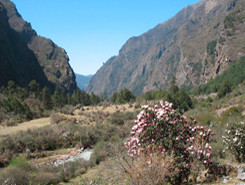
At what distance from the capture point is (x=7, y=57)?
93625 millimetres

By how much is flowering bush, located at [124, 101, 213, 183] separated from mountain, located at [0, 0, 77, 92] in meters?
129

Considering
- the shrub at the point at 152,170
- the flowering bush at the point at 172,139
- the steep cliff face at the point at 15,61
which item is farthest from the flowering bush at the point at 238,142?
the steep cliff face at the point at 15,61

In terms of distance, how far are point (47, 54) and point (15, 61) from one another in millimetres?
41855

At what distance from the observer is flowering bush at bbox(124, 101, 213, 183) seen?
189 inches

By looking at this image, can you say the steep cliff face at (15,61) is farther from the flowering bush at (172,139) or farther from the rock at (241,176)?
the rock at (241,176)

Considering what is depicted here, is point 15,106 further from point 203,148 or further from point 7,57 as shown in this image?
point 7,57

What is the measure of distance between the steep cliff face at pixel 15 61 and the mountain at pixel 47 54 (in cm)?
1259

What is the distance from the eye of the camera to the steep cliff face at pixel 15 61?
90.2 meters

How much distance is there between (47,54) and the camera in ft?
473

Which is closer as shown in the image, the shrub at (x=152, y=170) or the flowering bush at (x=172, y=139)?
the shrub at (x=152, y=170)

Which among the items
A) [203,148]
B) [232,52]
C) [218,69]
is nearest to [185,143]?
[203,148]

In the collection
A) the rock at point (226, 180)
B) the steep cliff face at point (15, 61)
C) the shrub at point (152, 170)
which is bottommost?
the rock at point (226, 180)

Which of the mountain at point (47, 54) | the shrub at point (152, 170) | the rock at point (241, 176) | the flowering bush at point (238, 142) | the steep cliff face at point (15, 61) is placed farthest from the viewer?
the mountain at point (47, 54)

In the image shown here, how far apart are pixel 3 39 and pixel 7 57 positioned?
38.2ft
